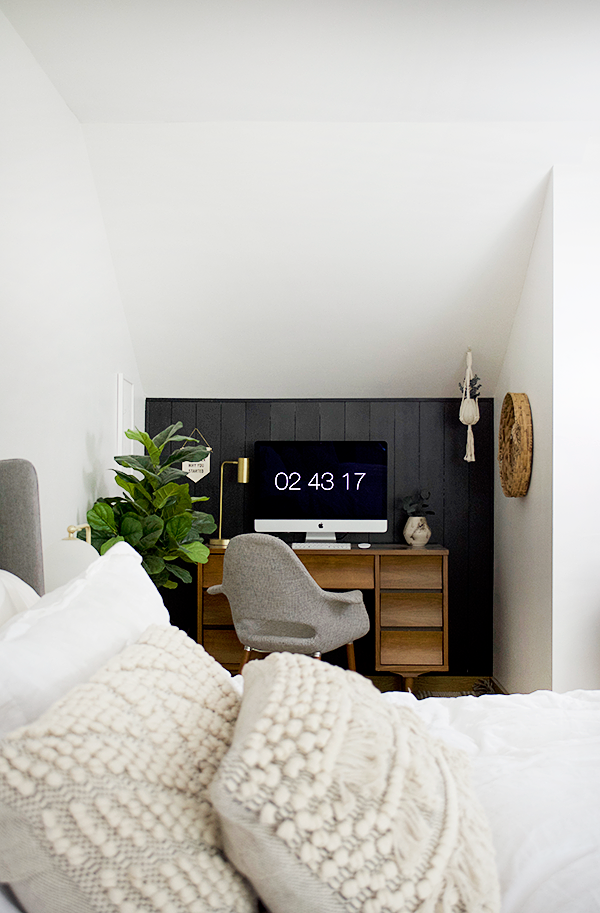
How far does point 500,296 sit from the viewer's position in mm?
3348

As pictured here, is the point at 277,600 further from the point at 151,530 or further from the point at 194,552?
the point at 151,530

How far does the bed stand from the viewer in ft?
1.96

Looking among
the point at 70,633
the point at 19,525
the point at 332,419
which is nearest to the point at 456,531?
the point at 332,419

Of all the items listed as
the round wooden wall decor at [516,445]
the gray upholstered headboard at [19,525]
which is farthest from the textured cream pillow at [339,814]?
the round wooden wall decor at [516,445]

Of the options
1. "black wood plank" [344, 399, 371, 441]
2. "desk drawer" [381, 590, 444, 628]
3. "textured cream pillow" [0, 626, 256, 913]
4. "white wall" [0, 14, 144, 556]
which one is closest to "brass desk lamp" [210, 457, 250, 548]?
"black wood plank" [344, 399, 371, 441]

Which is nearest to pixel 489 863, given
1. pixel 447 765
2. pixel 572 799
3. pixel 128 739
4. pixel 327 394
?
pixel 447 765

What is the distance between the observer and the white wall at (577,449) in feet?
8.91

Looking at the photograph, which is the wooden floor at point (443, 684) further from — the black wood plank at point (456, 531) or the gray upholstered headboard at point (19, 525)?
the gray upholstered headboard at point (19, 525)

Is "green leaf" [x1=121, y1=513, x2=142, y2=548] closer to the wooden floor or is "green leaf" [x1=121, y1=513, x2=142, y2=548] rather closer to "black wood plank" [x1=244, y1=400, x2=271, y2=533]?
"black wood plank" [x1=244, y1=400, x2=271, y2=533]

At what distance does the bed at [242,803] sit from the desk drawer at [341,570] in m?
2.49

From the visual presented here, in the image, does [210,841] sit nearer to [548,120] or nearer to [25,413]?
[25,413]

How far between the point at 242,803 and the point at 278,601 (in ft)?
7.40

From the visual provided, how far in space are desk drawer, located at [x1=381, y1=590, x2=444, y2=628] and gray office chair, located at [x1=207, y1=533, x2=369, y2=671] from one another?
519mm

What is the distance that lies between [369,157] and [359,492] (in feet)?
5.94
